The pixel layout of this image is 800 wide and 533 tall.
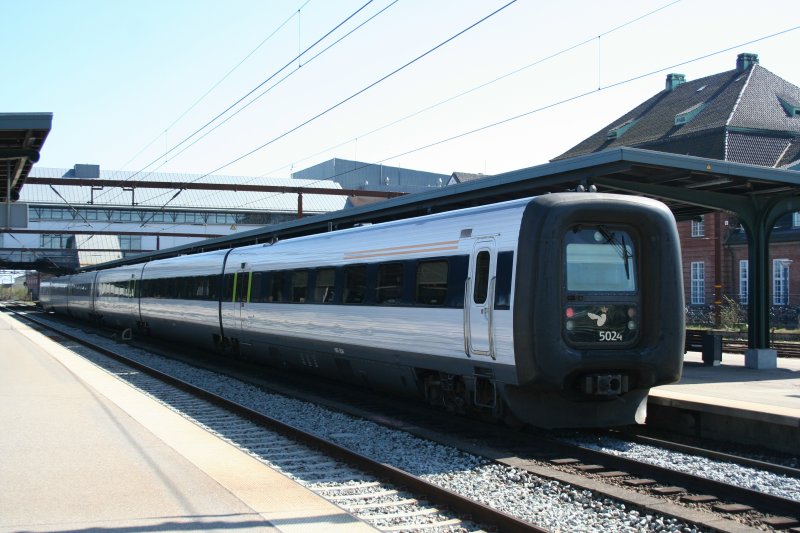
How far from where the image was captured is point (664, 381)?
32.9 feet

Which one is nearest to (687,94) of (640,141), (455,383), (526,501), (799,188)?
(640,141)

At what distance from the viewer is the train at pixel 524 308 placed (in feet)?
30.3

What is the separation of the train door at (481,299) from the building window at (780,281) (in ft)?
114

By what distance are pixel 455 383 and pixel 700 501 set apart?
4.10 metres

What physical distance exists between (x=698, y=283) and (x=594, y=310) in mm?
38167

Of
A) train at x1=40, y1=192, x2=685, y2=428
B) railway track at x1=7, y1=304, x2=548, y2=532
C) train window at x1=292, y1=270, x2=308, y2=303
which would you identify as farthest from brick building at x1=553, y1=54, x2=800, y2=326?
railway track at x1=7, y1=304, x2=548, y2=532

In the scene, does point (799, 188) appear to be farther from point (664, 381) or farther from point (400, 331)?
point (400, 331)

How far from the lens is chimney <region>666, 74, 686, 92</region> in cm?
5240

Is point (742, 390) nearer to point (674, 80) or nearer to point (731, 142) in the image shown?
point (731, 142)

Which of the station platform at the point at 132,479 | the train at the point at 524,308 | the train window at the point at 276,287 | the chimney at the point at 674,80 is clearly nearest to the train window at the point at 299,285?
the train window at the point at 276,287

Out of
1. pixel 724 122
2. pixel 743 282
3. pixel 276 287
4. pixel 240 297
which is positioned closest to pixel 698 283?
pixel 743 282

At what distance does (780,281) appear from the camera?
4088 cm

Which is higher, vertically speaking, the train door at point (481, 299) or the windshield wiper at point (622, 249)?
the windshield wiper at point (622, 249)

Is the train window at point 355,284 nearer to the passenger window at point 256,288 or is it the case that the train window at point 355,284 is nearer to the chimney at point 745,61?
the passenger window at point 256,288
